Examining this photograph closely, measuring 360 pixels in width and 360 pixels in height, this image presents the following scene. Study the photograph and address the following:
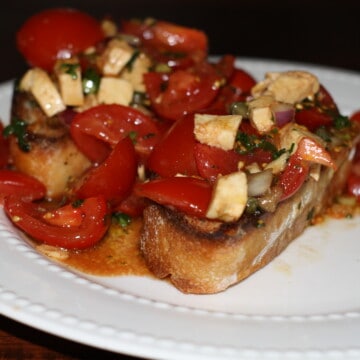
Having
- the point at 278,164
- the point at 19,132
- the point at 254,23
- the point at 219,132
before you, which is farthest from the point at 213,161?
the point at 254,23

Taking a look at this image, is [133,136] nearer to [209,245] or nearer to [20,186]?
[20,186]

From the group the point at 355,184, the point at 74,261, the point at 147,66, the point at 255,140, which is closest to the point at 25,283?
the point at 74,261

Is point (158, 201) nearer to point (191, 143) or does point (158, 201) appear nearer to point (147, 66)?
point (191, 143)

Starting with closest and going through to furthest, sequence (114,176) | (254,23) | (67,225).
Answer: (67,225), (114,176), (254,23)

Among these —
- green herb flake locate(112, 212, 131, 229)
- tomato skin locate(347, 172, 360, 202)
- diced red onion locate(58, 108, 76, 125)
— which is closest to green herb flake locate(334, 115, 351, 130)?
tomato skin locate(347, 172, 360, 202)

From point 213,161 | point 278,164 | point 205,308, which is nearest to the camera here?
point 205,308

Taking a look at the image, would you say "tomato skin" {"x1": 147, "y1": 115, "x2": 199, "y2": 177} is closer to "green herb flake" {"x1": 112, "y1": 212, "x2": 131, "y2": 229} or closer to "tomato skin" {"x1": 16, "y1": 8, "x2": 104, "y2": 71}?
"green herb flake" {"x1": 112, "y1": 212, "x2": 131, "y2": 229}

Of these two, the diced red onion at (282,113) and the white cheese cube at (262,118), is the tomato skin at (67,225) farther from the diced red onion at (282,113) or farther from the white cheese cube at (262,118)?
the diced red onion at (282,113)
